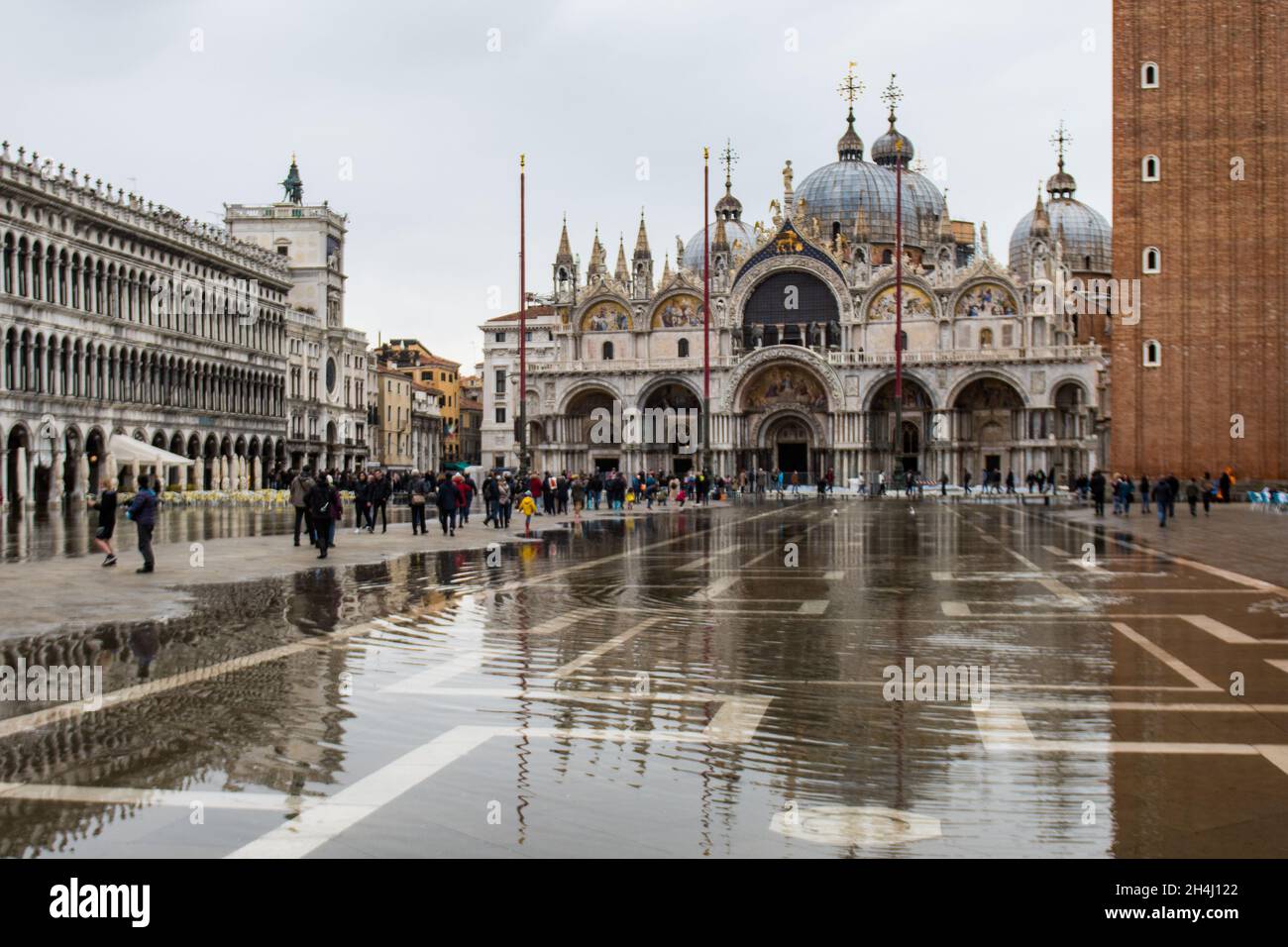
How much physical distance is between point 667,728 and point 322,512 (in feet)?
55.3

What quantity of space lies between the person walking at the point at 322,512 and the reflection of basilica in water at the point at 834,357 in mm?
50333

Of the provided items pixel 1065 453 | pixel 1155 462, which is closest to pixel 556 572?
pixel 1155 462

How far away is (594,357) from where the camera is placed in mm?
89625

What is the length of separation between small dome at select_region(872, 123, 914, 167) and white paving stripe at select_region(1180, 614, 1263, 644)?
93015 mm

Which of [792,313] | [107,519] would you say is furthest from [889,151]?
[107,519]

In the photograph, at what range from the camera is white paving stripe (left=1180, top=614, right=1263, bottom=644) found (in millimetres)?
12992

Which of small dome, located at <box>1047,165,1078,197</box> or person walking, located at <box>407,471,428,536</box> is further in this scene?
small dome, located at <box>1047,165,1078,197</box>

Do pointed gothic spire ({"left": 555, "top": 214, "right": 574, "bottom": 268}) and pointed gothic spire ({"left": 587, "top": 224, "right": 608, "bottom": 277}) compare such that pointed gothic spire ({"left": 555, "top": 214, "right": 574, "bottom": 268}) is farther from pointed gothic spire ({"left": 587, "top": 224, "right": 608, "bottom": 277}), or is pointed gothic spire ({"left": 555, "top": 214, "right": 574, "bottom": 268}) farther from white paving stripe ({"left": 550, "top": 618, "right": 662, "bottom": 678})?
white paving stripe ({"left": 550, "top": 618, "right": 662, "bottom": 678})

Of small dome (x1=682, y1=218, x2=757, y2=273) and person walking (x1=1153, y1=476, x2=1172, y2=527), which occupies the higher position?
small dome (x1=682, y1=218, x2=757, y2=273)

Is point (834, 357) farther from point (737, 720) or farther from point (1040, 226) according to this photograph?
point (737, 720)

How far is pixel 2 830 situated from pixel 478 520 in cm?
3558

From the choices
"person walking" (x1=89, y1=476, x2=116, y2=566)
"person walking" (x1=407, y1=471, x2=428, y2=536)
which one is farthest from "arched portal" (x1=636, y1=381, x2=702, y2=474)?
"person walking" (x1=89, y1=476, x2=116, y2=566)

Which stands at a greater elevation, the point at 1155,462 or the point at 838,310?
the point at 838,310

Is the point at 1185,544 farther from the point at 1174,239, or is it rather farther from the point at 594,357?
the point at 594,357
